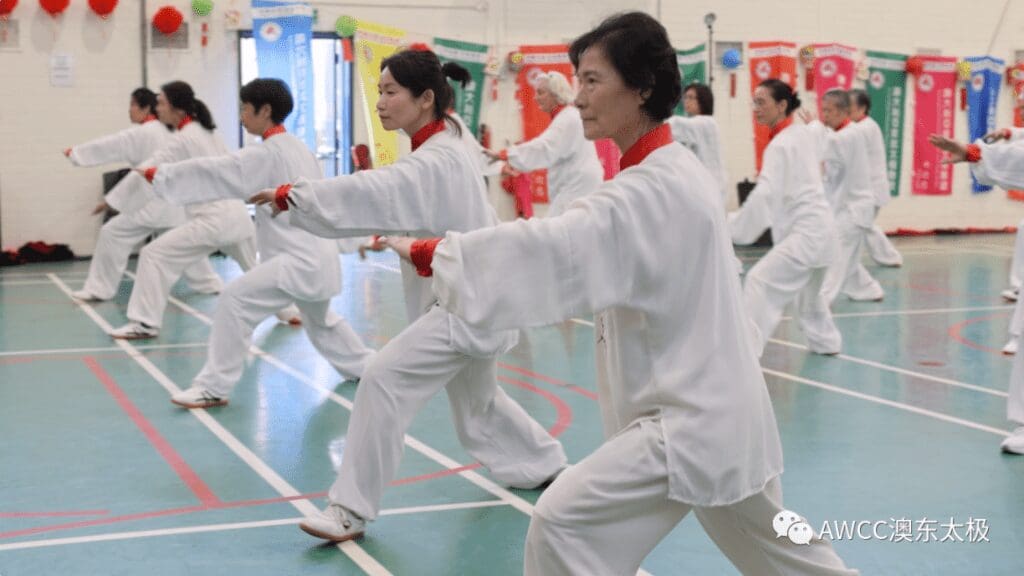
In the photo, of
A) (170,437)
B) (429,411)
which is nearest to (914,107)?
(429,411)

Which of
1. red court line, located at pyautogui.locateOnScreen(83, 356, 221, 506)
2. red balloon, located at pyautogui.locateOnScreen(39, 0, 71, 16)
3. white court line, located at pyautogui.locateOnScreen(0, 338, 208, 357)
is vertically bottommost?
white court line, located at pyautogui.locateOnScreen(0, 338, 208, 357)

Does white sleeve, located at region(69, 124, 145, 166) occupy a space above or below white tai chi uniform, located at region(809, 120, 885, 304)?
above

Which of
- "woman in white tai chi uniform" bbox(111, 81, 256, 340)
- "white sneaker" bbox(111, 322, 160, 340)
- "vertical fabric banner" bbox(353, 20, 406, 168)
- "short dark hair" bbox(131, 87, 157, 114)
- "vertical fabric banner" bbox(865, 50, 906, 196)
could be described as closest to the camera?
"white sneaker" bbox(111, 322, 160, 340)

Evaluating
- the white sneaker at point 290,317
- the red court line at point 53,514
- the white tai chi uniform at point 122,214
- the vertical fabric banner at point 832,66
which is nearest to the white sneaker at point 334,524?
the red court line at point 53,514

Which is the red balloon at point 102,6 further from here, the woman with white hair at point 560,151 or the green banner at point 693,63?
the green banner at point 693,63

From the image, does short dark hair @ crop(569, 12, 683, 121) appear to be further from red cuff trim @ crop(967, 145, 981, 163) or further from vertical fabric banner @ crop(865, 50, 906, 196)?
vertical fabric banner @ crop(865, 50, 906, 196)

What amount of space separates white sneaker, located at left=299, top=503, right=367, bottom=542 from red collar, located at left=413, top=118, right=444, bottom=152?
1.36 m

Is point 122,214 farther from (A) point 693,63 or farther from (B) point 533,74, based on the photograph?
(A) point 693,63

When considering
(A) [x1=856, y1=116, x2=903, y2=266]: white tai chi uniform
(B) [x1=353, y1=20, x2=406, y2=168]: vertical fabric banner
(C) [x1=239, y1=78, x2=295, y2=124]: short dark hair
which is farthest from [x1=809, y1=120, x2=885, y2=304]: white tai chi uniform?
(C) [x1=239, y1=78, x2=295, y2=124]: short dark hair

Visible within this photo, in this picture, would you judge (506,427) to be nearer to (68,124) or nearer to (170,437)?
(170,437)

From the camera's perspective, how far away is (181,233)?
9500mm

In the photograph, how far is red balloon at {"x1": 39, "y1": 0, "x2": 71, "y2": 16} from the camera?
13758 mm

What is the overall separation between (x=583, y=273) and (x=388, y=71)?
7.82 feet

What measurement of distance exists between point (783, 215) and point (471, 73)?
27.3 ft
